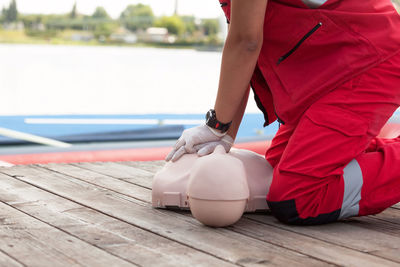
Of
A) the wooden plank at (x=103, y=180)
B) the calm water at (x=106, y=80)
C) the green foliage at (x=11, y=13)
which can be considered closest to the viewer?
the wooden plank at (x=103, y=180)

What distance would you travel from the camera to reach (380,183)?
60.1 inches

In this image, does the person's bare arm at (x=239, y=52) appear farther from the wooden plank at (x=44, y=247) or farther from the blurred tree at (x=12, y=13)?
the blurred tree at (x=12, y=13)

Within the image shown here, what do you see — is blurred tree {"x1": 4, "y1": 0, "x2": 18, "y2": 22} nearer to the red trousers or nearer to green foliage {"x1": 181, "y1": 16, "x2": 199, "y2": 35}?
green foliage {"x1": 181, "y1": 16, "x2": 199, "y2": 35}

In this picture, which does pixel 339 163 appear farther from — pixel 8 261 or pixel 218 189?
pixel 8 261

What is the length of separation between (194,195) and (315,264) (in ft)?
1.17

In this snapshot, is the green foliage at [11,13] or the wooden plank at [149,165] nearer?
the wooden plank at [149,165]

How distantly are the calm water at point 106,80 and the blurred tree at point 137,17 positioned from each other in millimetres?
344

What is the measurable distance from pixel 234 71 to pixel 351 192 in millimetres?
410

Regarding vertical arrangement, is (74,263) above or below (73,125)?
above

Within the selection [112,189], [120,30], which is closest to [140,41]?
[120,30]

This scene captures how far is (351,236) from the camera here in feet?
4.63

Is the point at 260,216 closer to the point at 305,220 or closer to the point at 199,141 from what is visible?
the point at 305,220

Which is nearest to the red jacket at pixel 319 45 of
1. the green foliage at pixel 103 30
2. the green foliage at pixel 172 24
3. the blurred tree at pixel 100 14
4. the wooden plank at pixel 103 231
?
the wooden plank at pixel 103 231

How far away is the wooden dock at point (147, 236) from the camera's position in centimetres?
120
